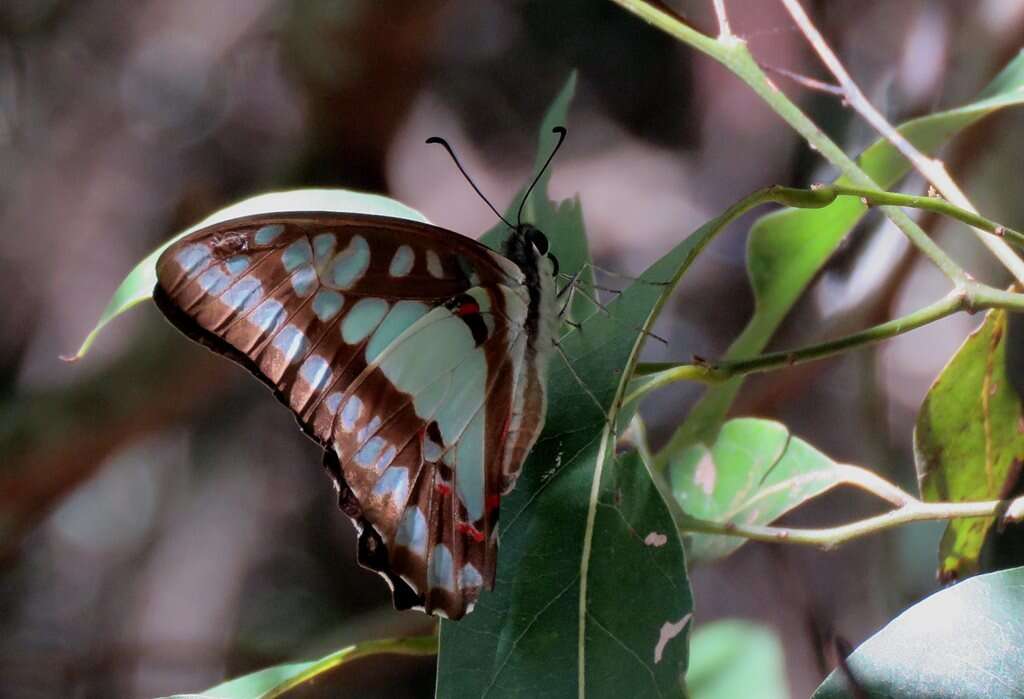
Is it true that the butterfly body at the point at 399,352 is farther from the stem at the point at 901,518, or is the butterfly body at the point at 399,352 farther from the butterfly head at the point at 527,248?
the stem at the point at 901,518

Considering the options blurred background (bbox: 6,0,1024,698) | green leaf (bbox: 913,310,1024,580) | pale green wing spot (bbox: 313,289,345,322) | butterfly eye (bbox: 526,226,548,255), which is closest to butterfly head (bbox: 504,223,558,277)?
butterfly eye (bbox: 526,226,548,255)

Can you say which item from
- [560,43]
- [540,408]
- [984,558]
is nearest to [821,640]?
[984,558]

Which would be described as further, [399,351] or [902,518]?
[399,351]

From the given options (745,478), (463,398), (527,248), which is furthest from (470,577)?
(745,478)

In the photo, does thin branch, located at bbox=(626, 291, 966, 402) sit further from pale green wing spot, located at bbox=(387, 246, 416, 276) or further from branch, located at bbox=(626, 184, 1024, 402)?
pale green wing spot, located at bbox=(387, 246, 416, 276)

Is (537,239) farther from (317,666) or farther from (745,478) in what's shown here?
(317,666)

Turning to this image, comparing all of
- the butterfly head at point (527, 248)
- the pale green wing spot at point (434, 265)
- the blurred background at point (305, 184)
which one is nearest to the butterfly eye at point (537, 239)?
the butterfly head at point (527, 248)

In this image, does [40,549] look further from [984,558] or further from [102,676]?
[984,558]
